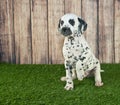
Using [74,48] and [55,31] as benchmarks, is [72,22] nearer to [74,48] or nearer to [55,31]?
[74,48]

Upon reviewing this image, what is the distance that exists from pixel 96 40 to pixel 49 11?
0.47 m

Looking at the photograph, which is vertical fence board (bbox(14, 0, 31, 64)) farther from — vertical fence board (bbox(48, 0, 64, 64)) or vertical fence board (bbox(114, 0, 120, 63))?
vertical fence board (bbox(114, 0, 120, 63))

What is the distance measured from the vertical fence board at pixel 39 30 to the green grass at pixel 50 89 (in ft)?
0.77

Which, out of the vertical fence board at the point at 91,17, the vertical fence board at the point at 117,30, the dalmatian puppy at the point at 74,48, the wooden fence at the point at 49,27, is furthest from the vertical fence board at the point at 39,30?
the dalmatian puppy at the point at 74,48

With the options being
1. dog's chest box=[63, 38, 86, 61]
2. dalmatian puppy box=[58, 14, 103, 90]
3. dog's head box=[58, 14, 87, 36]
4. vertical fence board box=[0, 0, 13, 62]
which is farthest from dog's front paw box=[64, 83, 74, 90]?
vertical fence board box=[0, 0, 13, 62]

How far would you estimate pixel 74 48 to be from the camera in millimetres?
2586

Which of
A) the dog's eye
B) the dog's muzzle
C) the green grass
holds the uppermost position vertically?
the dog's eye

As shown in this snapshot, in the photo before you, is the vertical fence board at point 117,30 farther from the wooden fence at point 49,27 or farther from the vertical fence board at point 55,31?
the vertical fence board at point 55,31

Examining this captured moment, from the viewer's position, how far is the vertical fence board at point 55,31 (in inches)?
134

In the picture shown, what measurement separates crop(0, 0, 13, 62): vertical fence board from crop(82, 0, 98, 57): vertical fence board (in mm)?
634

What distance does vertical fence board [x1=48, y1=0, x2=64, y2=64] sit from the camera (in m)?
3.40

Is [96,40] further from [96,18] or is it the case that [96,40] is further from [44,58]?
[44,58]

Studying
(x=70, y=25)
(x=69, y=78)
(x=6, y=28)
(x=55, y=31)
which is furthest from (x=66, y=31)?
(x=6, y=28)

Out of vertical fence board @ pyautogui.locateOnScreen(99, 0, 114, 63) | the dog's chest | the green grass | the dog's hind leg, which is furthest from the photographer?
vertical fence board @ pyautogui.locateOnScreen(99, 0, 114, 63)
